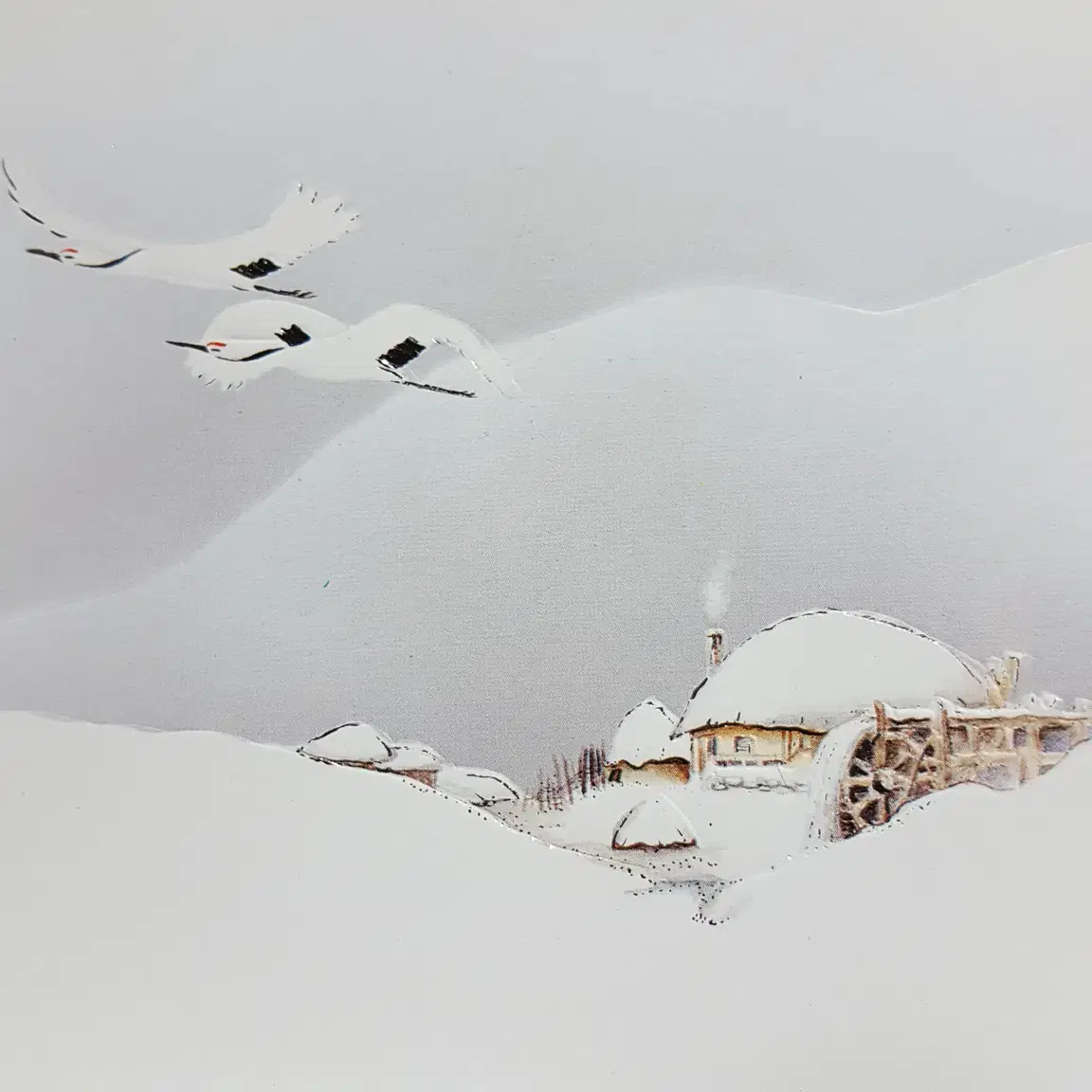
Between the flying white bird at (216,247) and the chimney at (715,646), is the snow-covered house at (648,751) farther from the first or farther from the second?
the flying white bird at (216,247)

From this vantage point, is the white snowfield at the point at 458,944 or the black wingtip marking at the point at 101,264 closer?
the white snowfield at the point at 458,944

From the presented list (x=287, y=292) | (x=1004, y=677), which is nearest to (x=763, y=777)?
(x=1004, y=677)

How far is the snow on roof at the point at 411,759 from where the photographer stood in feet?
4.55

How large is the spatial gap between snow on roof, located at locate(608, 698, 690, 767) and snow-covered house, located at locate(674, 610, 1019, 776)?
1cm

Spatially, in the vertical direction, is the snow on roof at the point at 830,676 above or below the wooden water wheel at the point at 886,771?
above

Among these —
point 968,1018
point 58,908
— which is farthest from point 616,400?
point 58,908

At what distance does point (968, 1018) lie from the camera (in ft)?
4.36

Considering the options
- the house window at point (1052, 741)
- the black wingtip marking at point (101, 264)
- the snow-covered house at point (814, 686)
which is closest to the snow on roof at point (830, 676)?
the snow-covered house at point (814, 686)

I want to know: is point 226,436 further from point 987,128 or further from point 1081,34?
point 1081,34

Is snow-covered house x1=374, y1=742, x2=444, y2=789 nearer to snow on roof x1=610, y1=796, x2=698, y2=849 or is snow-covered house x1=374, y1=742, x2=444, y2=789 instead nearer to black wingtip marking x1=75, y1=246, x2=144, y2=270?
snow on roof x1=610, y1=796, x2=698, y2=849

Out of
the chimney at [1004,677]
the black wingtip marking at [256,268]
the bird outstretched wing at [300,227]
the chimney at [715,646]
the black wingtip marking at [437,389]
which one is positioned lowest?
the chimney at [1004,677]

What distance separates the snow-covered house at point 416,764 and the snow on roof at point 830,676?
1.25 feet

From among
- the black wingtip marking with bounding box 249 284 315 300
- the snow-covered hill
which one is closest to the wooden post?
the snow-covered hill

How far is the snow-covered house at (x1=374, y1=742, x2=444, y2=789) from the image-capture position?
1.39 m
